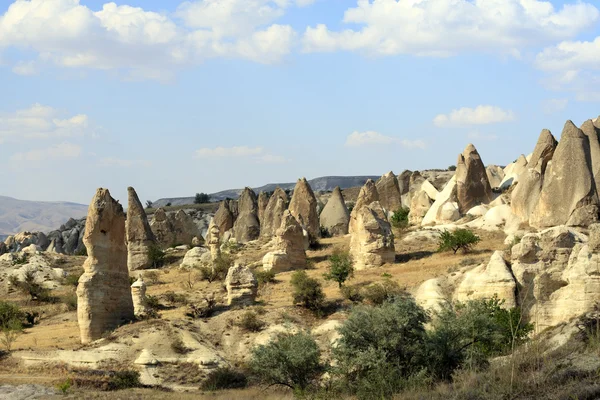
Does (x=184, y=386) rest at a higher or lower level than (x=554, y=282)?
lower

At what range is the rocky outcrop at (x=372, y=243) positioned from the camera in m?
28.9

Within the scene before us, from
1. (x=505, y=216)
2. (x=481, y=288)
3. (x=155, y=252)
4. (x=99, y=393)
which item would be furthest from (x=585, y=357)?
→ (x=155, y=252)

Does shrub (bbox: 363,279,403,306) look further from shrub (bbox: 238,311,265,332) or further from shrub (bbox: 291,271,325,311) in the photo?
shrub (bbox: 238,311,265,332)

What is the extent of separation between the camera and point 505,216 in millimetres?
33125

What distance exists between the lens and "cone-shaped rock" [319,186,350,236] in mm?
43469

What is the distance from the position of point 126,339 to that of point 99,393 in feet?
12.6

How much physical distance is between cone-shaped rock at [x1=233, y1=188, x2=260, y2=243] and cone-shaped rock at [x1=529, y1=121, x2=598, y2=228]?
60.8 feet

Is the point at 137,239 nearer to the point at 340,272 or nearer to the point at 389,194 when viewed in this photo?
the point at 340,272

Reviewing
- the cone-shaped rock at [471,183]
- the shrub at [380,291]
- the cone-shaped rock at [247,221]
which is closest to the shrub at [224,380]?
the shrub at [380,291]

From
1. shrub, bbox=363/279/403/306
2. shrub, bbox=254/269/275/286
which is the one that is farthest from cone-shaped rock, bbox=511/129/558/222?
shrub, bbox=254/269/275/286

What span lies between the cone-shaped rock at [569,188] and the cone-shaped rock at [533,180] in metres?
0.76

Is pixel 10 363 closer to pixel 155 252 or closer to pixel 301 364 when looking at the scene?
pixel 301 364

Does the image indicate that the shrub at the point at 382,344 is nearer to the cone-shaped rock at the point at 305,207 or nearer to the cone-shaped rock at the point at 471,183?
the cone-shaped rock at the point at 471,183

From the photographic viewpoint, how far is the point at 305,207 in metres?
42.5
